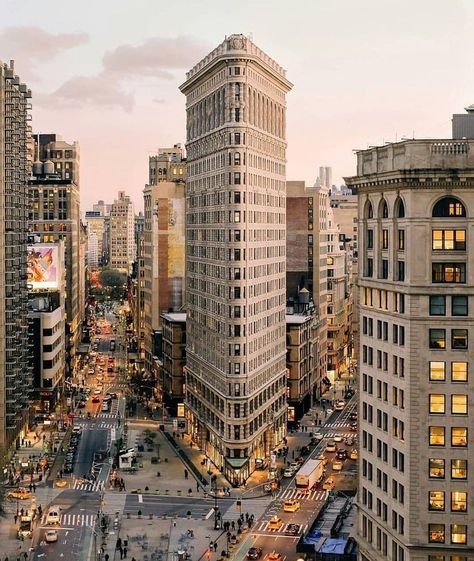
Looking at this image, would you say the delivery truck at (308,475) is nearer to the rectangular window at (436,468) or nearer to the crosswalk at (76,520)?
the crosswalk at (76,520)

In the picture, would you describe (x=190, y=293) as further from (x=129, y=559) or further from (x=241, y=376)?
(x=129, y=559)

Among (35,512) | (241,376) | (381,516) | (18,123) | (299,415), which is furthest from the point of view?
(299,415)

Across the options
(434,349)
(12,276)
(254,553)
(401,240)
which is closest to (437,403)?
(434,349)

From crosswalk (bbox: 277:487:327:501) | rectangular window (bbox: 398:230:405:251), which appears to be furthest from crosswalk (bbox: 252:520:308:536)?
rectangular window (bbox: 398:230:405:251)

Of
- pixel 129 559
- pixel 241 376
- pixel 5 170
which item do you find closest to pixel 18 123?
pixel 5 170

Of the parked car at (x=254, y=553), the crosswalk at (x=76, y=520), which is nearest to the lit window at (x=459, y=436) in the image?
the parked car at (x=254, y=553)

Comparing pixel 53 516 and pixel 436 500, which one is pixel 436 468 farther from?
pixel 53 516

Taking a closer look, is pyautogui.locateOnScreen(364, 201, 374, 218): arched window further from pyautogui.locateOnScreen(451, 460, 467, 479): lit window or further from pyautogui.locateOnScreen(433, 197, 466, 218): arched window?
pyautogui.locateOnScreen(451, 460, 467, 479): lit window
